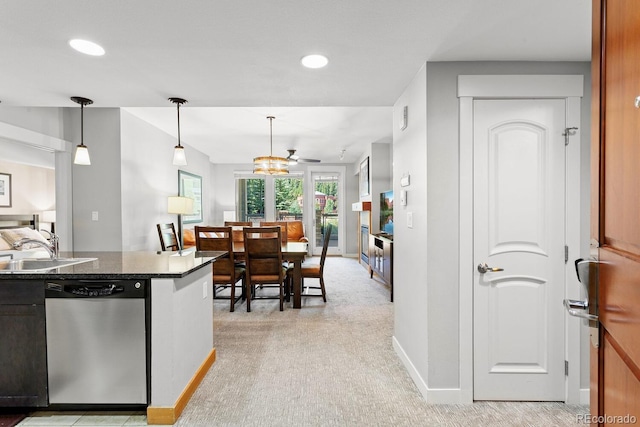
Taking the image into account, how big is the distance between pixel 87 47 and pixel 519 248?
2910 mm

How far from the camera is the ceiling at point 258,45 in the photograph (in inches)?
62.6

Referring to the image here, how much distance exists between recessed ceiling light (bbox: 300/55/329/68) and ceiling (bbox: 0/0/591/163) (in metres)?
0.06

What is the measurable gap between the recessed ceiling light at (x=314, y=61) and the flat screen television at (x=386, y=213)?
125 inches

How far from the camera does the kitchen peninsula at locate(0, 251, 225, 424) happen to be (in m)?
1.96

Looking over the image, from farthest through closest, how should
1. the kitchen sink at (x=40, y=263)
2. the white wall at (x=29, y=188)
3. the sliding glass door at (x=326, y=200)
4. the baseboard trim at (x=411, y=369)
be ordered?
the sliding glass door at (x=326, y=200) → the white wall at (x=29, y=188) → the kitchen sink at (x=40, y=263) → the baseboard trim at (x=411, y=369)

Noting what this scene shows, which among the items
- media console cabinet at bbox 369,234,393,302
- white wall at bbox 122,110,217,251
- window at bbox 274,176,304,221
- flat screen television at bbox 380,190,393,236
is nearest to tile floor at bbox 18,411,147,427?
white wall at bbox 122,110,217,251

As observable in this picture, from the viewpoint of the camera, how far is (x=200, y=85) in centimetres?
253

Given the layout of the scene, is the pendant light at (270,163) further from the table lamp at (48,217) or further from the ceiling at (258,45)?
the table lamp at (48,217)

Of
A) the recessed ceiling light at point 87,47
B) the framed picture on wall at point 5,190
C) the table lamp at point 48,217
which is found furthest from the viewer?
the table lamp at point 48,217

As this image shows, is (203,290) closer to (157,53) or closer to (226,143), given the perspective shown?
(157,53)

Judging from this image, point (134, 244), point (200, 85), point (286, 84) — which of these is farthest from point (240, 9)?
point (134, 244)

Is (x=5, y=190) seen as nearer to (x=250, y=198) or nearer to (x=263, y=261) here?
(x=263, y=261)

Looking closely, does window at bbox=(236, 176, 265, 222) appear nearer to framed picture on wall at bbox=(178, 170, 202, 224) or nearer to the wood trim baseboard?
framed picture on wall at bbox=(178, 170, 202, 224)

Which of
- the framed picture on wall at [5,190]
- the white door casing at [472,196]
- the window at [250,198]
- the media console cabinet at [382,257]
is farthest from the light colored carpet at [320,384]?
the window at [250,198]
